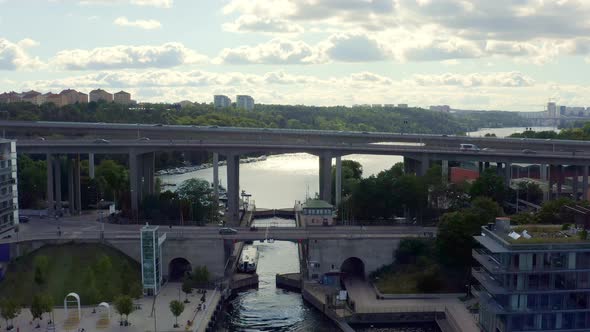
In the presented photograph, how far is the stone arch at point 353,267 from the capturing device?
163 ft

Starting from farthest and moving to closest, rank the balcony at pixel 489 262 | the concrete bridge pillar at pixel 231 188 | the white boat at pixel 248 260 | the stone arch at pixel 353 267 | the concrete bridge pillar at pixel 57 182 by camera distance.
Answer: the concrete bridge pillar at pixel 231 188 < the concrete bridge pillar at pixel 57 182 < the white boat at pixel 248 260 < the stone arch at pixel 353 267 < the balcony at pixel 489 262

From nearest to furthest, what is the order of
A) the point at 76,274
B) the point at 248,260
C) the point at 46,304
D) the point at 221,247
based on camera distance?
1. the point at 46,304
2. the point at 76,274
3. the point at 221,247
4. the point at 248,260

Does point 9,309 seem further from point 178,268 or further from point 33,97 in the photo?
point 33,97

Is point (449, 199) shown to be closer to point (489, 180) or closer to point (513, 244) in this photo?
point (489, 180)

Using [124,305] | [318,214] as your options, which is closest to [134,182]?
[318,214]

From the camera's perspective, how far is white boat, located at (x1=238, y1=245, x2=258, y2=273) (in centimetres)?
5138

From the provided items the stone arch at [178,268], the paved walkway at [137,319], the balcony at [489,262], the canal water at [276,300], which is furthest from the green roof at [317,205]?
the balcony at [489,262]

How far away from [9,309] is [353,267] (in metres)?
25.6

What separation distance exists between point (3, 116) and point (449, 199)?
92.2 meters

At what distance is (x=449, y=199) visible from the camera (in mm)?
58844

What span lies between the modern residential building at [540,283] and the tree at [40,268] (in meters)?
28.7

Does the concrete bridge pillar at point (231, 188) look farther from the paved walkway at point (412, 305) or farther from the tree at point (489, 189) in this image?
the tree at point (489, 189)

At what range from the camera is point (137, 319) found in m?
39.2

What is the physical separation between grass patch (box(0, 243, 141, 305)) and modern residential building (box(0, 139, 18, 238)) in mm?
3999
